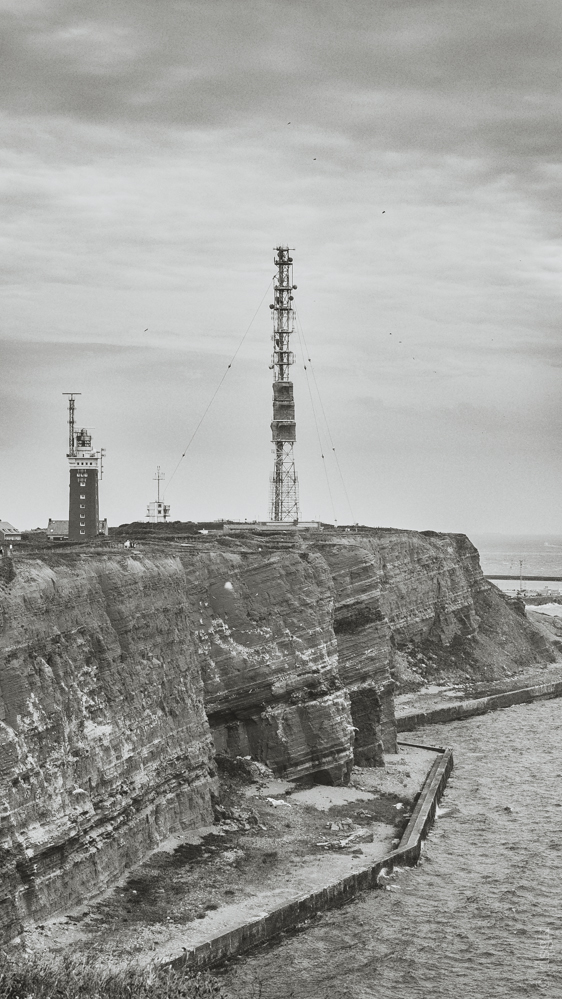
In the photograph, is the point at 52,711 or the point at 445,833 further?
the point at 445,833

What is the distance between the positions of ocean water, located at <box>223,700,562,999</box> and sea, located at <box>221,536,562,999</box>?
0.11 ft

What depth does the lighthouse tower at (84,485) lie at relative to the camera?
82625mm

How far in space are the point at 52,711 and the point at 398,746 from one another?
31.7 m

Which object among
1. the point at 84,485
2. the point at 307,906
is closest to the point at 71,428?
the point at 84,485

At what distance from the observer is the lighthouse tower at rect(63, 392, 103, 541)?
271 ft

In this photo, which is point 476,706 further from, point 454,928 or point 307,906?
point 307,906

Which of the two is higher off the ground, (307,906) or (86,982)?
(86,982)

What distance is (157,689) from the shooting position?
1523 inches

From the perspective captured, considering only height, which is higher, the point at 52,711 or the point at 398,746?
the point at 52,711

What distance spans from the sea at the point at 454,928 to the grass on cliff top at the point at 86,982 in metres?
2.19

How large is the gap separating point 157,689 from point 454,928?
479 inches

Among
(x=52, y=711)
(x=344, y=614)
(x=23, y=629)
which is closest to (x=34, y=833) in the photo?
(x=52, y=711)

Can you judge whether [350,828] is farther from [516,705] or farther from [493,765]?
[516,705]

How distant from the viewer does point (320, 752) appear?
160 feet
